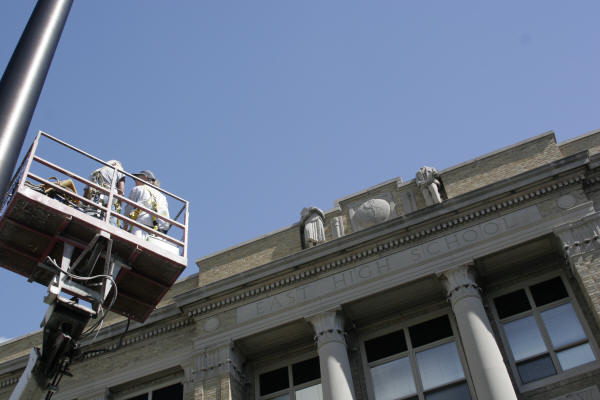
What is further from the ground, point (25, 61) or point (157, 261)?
point (157, 261)

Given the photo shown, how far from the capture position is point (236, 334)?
17.0 meters

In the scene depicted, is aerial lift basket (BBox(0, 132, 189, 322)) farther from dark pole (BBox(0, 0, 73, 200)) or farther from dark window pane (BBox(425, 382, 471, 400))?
dark window pane (BBox(425, 382, 471, 400))

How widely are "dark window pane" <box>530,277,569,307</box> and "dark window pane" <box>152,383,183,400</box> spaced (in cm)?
870

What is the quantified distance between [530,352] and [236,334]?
264 inches

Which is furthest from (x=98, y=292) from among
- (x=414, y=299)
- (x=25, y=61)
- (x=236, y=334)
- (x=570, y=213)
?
(x=570, y=213)

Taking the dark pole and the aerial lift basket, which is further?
the aerial lift basket

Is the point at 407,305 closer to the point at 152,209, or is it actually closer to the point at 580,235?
the point at 580,235

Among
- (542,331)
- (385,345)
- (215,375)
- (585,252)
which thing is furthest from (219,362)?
(585,252)

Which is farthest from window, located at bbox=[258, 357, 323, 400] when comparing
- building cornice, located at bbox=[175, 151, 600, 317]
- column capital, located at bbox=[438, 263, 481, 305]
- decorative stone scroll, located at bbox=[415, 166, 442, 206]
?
decorative stone scroll, located at bbox=[415, 166, 442, 206]

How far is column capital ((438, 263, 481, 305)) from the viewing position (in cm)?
1549

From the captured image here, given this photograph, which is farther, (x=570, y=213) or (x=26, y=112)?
(x=570, y=213)

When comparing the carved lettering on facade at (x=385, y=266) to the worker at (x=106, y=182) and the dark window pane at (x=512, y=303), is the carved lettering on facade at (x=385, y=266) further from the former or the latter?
the worker at (x=106, y=182)

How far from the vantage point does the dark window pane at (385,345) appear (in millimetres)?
16297

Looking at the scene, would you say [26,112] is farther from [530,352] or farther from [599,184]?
[599,184]
